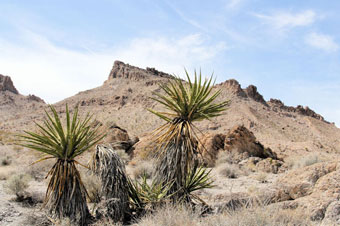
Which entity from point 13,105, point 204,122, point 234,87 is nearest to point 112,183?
point 204,122

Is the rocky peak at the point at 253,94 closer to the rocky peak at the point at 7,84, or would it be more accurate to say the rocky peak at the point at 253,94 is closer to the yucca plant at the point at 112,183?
the yucca plant at the point at 112,183

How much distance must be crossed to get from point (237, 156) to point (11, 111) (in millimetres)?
64387

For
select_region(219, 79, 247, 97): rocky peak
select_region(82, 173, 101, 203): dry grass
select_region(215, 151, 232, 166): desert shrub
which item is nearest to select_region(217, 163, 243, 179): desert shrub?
select_region(215, 151, 232, 166): desert shrub

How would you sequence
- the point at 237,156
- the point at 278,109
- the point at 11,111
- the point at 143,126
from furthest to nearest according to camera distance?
1. the point at 11,111
2. the point at 278,109
3. the point at 143,126
4. the point at 237,156

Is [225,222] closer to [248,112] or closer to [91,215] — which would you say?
[91,215]

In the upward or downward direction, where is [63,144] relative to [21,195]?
upward

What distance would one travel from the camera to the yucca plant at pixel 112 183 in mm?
6398

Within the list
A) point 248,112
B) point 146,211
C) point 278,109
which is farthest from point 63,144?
point 278,109

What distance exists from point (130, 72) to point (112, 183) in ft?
212

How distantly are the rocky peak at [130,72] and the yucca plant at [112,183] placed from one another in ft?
197

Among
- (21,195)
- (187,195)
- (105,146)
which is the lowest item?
(21,195)

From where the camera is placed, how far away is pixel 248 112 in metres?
42.8

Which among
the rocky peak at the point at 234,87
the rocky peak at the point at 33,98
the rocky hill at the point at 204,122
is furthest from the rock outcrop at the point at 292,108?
the rocky peak at the point at 33,98

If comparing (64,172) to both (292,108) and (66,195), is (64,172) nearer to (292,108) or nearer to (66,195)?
(66,195)
